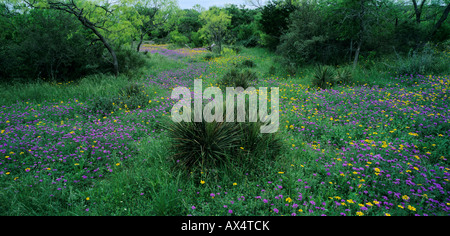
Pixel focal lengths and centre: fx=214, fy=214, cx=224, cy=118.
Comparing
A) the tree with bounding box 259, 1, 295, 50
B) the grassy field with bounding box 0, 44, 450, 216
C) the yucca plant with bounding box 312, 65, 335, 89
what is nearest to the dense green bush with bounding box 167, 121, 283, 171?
the grassy field with bounding box 0, 44, 450, 216

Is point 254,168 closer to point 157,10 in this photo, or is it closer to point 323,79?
point 323,79

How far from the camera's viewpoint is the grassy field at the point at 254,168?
243cm

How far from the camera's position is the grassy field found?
243 centimetres

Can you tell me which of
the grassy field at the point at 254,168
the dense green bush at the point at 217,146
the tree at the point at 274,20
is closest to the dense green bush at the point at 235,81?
the grassy field at the point at 254,168

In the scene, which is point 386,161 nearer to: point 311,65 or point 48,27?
point 311,65

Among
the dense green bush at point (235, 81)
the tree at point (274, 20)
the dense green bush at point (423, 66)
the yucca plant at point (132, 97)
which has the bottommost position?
the yucca plant at point (132, 97)

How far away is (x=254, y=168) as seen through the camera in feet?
10.3

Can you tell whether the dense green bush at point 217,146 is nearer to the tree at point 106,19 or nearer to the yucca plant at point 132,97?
the yucca plant at point 132,97

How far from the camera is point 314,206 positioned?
241 cm

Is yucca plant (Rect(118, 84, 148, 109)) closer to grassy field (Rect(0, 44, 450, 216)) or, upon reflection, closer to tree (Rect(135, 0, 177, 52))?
grassy field (Rect(0, 44, 450, 216))

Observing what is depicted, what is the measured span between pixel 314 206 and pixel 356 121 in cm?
302

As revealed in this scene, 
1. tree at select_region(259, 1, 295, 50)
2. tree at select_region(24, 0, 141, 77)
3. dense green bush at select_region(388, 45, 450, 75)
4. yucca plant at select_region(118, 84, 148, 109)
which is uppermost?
tree at select_region(259, 1, 295, 50)

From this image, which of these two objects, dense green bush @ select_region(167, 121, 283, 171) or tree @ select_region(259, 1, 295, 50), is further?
tree @ select_region(259, 1, 295, 50)
